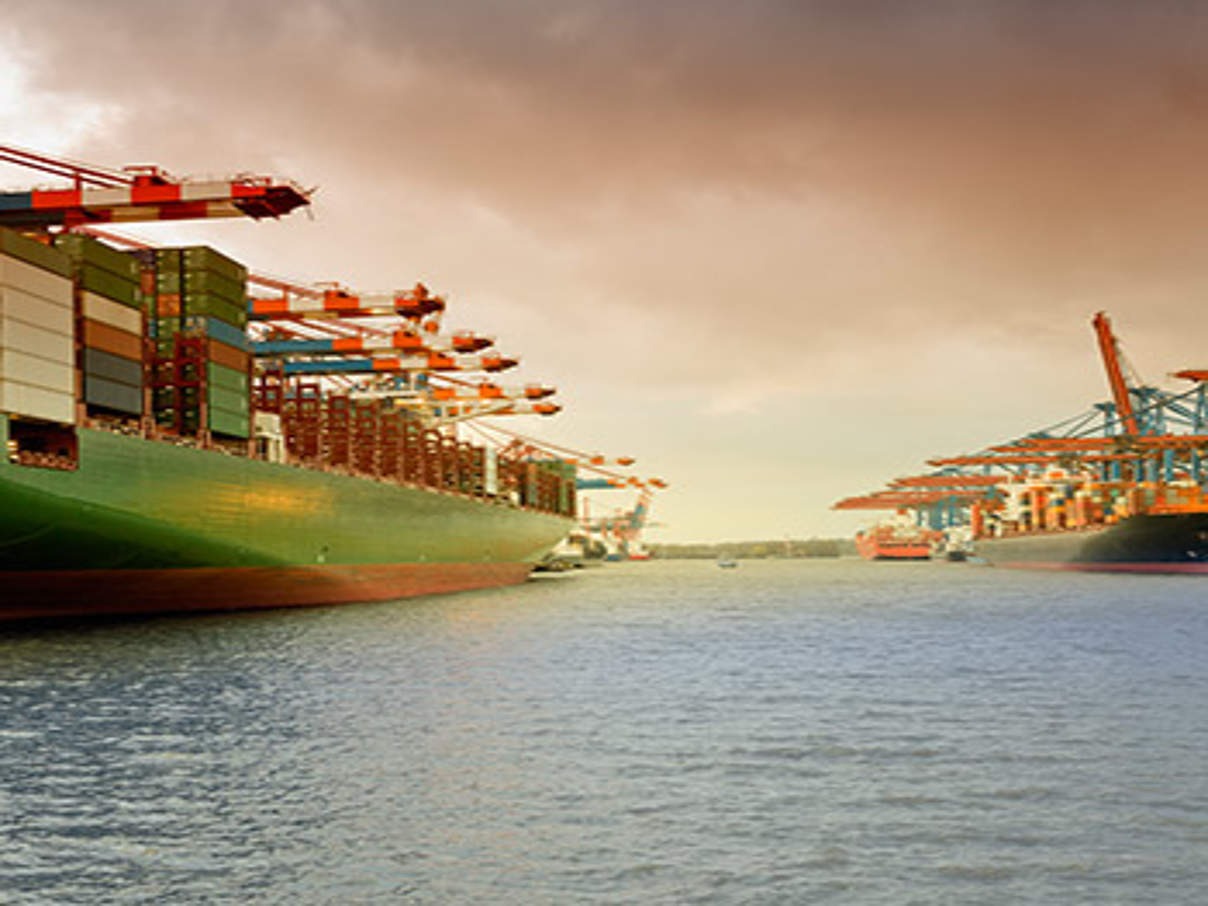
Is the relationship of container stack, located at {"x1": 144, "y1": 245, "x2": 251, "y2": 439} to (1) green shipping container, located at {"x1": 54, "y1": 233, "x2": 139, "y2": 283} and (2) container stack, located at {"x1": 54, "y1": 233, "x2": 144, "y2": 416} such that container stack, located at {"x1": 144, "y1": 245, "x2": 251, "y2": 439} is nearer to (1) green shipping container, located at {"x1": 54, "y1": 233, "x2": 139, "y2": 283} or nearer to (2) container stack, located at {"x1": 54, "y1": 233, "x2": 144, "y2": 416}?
(2) container stack, located at {"x1": 54, "y1": 233, "x2": 144, "y2": 416}

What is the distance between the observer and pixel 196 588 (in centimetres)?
4319

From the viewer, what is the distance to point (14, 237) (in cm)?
3566

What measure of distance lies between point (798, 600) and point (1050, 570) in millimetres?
60412

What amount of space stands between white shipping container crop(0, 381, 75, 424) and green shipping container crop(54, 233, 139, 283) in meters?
5.73

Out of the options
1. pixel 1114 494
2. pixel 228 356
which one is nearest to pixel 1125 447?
pixel 1114 494

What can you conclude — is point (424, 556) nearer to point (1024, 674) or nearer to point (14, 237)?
point (14, 237)

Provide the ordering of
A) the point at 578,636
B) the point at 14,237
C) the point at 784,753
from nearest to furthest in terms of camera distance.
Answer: the point at 784,753, the point at 14,237, the point at 578,636

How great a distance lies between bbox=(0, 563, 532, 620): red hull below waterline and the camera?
1441 inches

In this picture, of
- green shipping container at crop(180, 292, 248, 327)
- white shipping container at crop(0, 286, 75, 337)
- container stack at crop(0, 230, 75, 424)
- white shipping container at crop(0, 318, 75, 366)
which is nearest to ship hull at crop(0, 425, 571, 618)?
container stack at crop(0, 230, 75, 424)

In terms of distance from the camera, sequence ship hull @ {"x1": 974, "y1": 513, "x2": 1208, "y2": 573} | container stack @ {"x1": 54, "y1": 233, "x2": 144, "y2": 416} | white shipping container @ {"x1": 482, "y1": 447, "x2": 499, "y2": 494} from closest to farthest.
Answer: container stack @ {"x1": 54, "y1": 233, "x2": 144, "y2": 416}, white shipping container @ {"x1": 482, "y1": 447, "x2": 499, "y2": 494}, ship hull @ {"x1": 974, "y1": 513, "x2": 1208, "y2": 573}

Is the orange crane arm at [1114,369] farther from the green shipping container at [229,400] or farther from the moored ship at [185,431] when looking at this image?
the green shipping container at [229,400]

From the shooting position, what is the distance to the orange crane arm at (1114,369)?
128125 mm

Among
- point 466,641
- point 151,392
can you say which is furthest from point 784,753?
point 151,392

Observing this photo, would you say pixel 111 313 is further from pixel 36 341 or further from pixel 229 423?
pixel 229 423
